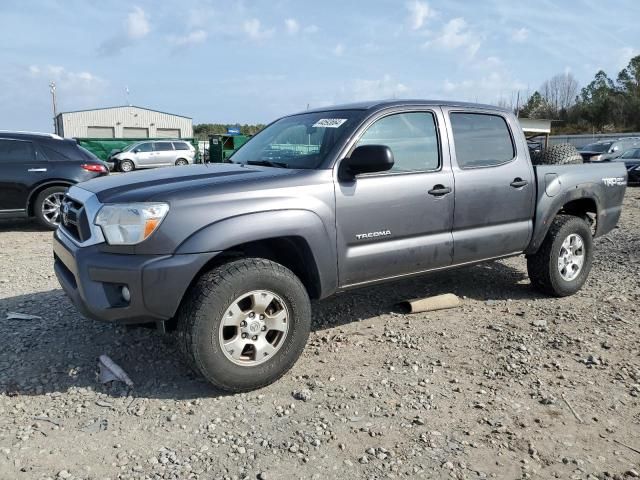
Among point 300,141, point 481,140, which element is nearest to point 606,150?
point 481,140

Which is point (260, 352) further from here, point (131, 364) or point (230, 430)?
point (131, 364)

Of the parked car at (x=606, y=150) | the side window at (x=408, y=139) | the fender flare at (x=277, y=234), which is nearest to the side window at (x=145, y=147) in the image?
the parked car at (x=606, y=150)

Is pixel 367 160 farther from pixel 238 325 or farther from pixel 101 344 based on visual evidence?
pixel 101 344

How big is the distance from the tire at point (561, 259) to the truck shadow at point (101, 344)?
25cm

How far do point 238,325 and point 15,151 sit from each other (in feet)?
22.9

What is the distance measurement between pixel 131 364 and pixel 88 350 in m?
0.40

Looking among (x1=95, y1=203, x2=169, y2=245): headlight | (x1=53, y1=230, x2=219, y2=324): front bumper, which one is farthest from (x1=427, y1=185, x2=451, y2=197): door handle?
(x1=95, y1=203, x2=169, y2=245): headlight

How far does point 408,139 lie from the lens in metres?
4.04

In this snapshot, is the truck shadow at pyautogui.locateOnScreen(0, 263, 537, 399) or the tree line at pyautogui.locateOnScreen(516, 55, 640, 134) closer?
the truck shadow at pyautogui.locateOnScreen(0, 263, 537, 399)

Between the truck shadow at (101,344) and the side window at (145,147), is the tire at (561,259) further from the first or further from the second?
the side window at (145,147)

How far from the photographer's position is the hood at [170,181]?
3.07m

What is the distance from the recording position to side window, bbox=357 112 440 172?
3881 millimetres

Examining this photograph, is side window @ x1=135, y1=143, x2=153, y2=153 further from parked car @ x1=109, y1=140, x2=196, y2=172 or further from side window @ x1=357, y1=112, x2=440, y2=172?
side window @ x1=357, y1=112, x2=440, y2=172

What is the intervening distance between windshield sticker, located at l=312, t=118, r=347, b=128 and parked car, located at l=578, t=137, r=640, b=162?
18.1 m
